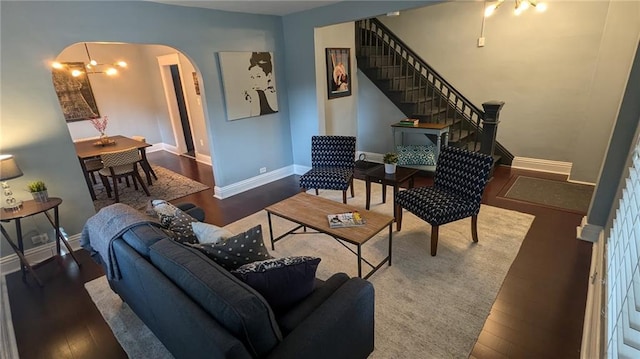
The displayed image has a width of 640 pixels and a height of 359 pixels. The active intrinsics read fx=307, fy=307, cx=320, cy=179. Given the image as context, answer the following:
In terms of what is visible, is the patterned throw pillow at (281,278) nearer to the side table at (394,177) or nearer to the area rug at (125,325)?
the area rug at (125,325)

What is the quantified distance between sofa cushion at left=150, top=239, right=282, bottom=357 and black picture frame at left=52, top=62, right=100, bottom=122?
628cm

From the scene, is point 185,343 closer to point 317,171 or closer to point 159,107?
point 317,171

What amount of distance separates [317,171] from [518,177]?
3120mm

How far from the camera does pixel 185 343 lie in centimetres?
139

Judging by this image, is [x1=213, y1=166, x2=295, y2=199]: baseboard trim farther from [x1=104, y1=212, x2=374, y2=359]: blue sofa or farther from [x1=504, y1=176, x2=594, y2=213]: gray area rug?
[x1=504, y1=176, x2=594, y2=213]: gray area rug

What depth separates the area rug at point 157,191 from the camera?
4410 mm

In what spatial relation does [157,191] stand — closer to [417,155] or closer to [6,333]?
[6,333]

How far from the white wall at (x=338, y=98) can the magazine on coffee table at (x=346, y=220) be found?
251 centimetres

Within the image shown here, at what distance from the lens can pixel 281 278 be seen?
57.0 inches

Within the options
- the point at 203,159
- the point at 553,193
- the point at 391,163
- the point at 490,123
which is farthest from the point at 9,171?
the point at 553,193

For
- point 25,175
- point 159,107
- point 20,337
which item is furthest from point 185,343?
point 159,107

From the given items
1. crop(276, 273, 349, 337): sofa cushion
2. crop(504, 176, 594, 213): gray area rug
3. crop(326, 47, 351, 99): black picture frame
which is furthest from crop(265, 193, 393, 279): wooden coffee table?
crop(326, 47, 351, 99): black picture frame

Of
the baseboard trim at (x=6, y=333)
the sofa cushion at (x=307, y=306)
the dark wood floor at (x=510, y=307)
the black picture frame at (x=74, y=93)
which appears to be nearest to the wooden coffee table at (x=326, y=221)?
the sofa cushion at (x=307, y=306)

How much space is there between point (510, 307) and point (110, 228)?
280 cm
